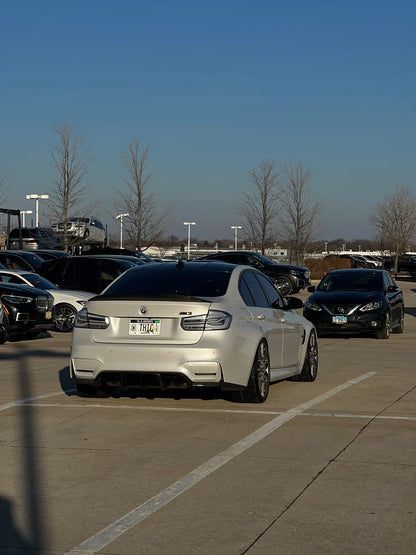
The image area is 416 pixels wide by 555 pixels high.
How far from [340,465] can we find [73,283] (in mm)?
18234

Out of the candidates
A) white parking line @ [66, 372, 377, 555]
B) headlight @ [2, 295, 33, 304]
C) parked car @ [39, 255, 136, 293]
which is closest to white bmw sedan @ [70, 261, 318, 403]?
white parking line @ [66, 372, 377, 555]

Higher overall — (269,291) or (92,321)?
(269,291)

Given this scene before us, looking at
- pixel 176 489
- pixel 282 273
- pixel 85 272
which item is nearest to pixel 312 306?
pixel 85 272

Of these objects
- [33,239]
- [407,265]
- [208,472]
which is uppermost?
[33,239]

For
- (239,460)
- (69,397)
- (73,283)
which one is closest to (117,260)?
(73,283)

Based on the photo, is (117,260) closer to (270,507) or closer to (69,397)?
(69,397)

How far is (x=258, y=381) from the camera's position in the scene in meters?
9.74

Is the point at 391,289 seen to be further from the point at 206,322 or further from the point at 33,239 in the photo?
the point at 33,239

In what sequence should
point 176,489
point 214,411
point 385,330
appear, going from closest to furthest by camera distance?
point 176,489 < point 214,411 < point 385,330

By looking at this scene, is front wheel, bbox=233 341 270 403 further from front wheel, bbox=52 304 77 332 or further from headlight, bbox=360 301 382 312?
front wheel, bbox=52 304 77 332

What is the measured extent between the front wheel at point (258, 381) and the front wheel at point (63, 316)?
12.0 meters

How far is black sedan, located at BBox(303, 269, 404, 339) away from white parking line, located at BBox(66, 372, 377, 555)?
1030 centimetres

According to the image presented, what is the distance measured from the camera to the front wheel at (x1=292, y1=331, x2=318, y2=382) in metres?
11.9

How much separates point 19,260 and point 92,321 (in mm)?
20919
